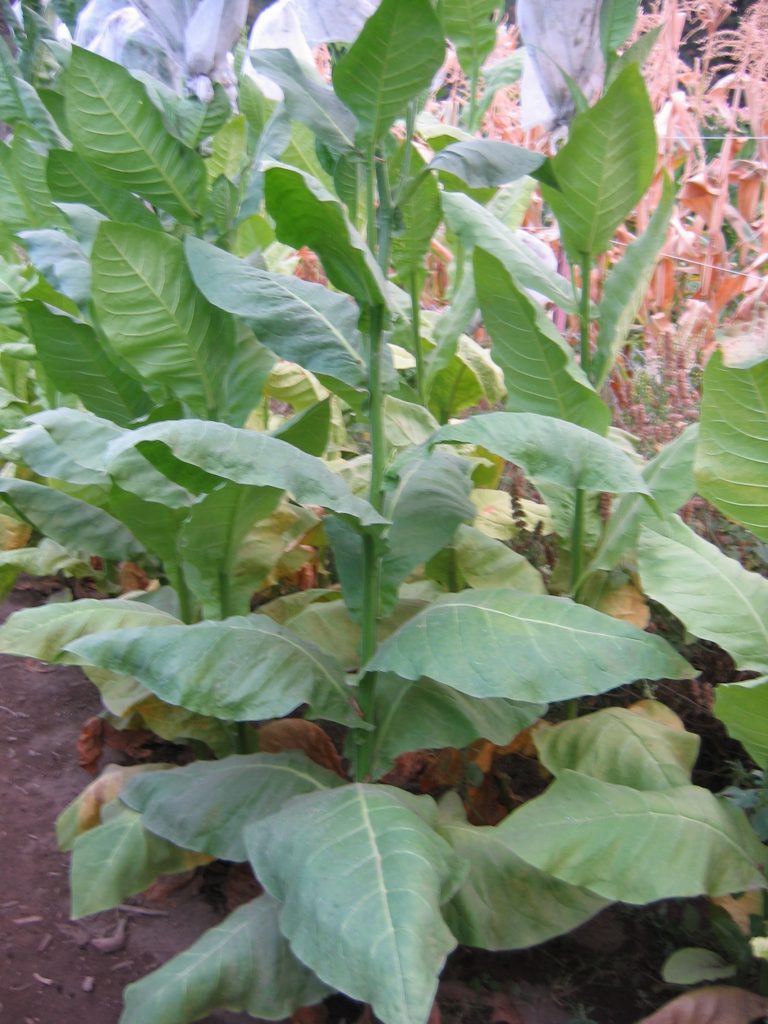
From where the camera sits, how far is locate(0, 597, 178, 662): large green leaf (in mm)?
1581

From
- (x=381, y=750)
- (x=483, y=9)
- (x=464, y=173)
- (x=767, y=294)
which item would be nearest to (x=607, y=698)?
(x=381, y=750)

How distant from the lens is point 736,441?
133 centimetres

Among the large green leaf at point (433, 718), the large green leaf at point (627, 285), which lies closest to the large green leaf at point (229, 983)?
the large green leaf at point (433, 718)

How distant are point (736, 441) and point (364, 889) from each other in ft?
2.67

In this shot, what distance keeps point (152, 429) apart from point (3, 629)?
65 cm

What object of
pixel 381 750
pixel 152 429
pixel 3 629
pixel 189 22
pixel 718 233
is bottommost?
pixel 381 750

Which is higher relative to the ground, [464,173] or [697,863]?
[464,173]

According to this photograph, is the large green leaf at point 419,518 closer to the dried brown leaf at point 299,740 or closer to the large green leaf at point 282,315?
the large green leaf at point 282,315

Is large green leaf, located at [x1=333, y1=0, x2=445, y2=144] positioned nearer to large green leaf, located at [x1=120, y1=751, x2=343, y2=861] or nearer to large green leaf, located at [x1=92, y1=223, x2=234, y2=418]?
large green leaf, located at [x1=92, y1=223, x2=234, y2=418]

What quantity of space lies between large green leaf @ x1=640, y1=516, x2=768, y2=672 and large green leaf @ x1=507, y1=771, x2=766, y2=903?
239 mm

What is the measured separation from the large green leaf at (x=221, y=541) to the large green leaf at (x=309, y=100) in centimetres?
57

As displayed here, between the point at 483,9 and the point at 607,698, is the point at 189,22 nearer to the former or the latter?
the point at 483,9

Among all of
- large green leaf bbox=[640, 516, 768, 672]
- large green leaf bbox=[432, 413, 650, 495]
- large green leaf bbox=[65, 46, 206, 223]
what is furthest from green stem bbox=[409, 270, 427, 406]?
large green leaf bbox=[432, 413, 650, 495]

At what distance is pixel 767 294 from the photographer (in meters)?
3.82
